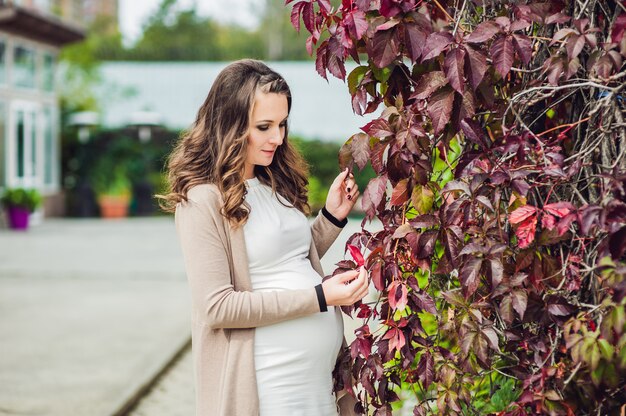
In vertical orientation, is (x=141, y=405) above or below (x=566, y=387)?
below

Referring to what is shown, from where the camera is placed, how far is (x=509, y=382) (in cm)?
245

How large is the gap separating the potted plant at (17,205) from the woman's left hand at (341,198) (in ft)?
52.8

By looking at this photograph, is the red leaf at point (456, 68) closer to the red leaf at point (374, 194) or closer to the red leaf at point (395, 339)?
the red leaf at point (374, 194)

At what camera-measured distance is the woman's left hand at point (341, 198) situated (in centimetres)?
256

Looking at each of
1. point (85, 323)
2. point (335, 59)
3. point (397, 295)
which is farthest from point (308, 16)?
point (85, 323)

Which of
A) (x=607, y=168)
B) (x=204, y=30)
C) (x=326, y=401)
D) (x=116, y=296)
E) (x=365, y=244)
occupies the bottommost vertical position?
(x=116, y=296)

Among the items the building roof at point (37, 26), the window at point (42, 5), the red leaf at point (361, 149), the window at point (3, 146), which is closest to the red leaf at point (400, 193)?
the red leaf at point (361, 149)

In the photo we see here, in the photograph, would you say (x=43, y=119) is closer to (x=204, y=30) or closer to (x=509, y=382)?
(x=509, y=382)

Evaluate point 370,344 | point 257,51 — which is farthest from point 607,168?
point 257,51

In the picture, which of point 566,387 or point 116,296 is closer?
point 566,387

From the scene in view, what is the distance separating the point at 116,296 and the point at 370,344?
24.4ft

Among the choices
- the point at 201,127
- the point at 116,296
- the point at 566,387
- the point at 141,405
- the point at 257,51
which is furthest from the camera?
the point at 257,51

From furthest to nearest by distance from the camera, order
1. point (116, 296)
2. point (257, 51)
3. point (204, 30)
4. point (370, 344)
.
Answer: point (204, 30) < point (257, 51) < point (116, 296) < point (370, 344)

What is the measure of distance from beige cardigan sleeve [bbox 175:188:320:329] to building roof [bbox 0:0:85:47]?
17319mm
